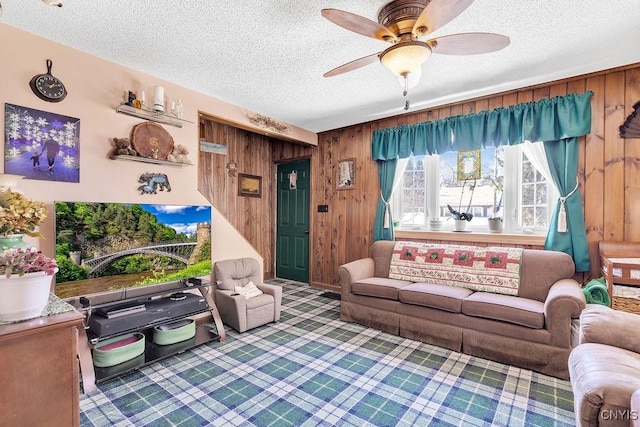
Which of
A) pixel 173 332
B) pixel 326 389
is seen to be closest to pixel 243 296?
pixel 173 332

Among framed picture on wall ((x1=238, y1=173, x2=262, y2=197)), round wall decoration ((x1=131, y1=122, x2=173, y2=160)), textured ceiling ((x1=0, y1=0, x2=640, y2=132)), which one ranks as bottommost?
framed picture on wall ((x1=238, y1=173, x2=262, y2=197))

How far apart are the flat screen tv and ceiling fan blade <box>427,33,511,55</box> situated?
2.51 metres

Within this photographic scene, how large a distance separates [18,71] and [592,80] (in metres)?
4.80

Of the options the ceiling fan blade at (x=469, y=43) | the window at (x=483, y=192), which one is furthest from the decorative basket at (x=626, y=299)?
the ceiling fan blade at (x=469, y=43)

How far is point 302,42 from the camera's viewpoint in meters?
2.30

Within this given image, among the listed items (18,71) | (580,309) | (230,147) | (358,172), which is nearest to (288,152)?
(230,147)

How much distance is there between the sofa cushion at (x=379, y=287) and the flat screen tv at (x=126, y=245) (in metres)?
1.65

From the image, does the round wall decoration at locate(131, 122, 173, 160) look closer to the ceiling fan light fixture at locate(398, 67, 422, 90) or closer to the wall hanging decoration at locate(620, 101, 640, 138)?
the ceiling fan light fixture at locate(398, 67, 422, 90)

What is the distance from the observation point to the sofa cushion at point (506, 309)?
2.35m

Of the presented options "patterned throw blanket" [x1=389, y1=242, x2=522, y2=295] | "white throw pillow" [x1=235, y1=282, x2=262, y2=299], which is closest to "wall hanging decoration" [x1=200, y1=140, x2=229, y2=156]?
"white throw pillow" [x1=235, y1=282, x2=262, y2=299]

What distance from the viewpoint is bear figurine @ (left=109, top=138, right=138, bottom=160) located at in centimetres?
256

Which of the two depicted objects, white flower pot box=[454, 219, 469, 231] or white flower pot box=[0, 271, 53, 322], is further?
white flower pot box=[454, 219, 469, 231]

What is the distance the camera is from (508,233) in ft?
11.0

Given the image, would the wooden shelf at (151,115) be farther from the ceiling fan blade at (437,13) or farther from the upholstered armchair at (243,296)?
the ceiling fan blade at (437,13)
